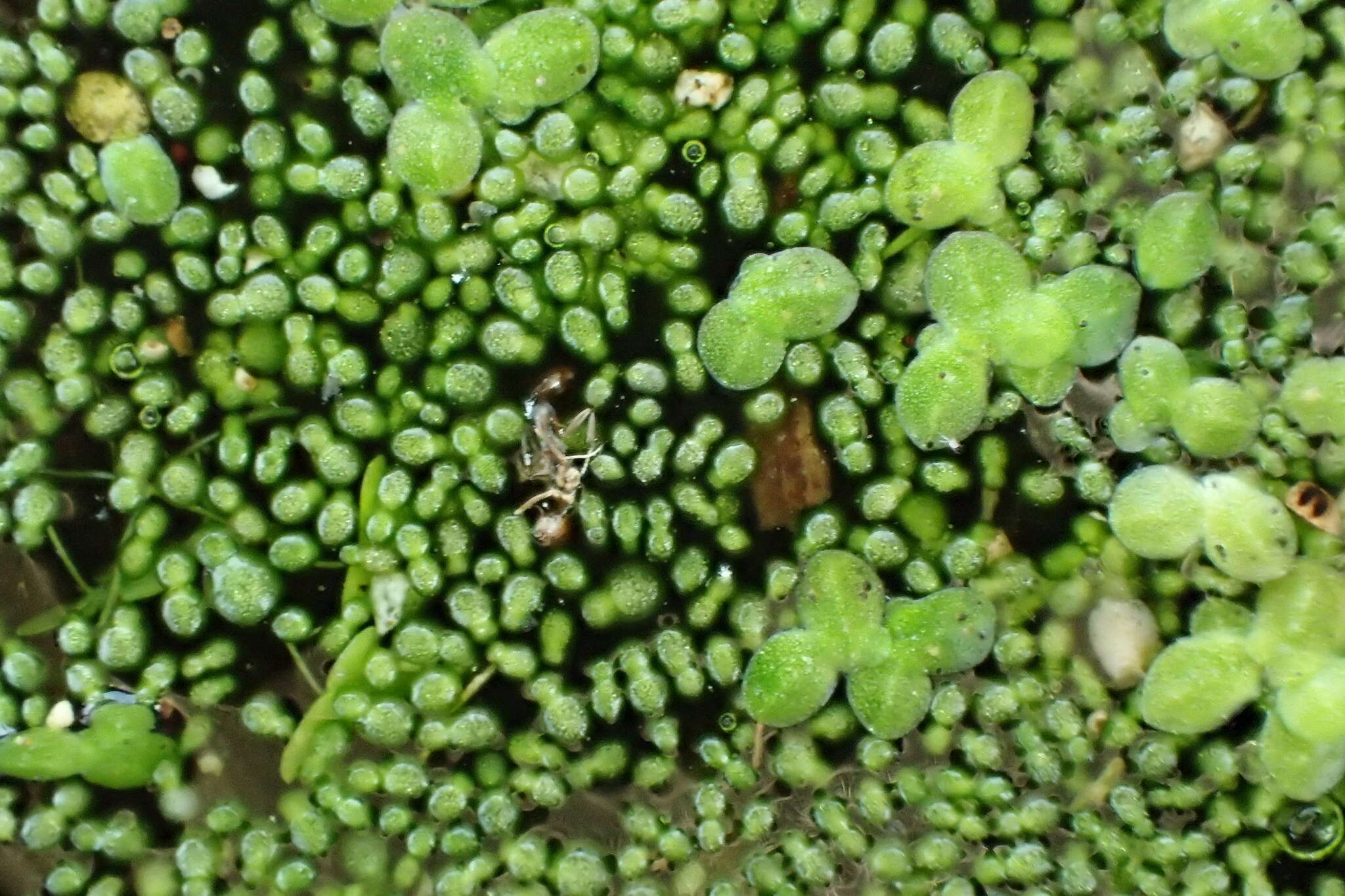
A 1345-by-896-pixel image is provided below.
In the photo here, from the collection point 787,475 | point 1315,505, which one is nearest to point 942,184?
point 787,475

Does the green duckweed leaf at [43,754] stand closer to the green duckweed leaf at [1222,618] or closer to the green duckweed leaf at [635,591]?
the green duckweed leaf at [635,591]

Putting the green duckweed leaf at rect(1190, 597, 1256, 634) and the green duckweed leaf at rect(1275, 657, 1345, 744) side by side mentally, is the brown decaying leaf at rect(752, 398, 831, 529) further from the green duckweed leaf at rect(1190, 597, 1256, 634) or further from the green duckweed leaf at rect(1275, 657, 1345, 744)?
the green duckweed leaf at rect(1275, 657, 1345, 744)

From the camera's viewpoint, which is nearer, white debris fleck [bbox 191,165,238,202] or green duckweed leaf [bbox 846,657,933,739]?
green duckweed leaf [bbox 846,657,933,739]

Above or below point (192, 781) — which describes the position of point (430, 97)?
above

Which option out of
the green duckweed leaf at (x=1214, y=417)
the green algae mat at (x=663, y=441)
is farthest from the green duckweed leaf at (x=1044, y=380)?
the green duckweed leaf at (x=1214, y=417)

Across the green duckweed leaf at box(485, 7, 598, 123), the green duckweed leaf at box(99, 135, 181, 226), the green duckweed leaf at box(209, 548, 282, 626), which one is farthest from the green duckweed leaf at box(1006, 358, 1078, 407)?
the green duckweed leaf at box(99, 135, 181, 226)

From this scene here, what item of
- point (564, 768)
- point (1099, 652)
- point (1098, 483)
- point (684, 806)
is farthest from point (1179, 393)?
point (564, 768)

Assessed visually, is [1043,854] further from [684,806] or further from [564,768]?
[564,768]
